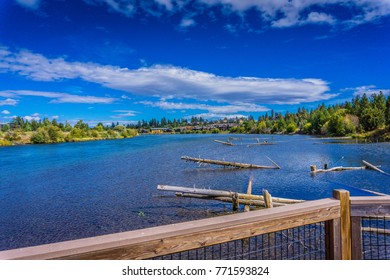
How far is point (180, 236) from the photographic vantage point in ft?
6.31

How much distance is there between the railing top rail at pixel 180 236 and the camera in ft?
5.56

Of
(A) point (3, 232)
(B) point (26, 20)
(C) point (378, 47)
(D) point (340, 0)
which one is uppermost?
(D) point (340, 0)

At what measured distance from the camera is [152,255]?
6.12 feet

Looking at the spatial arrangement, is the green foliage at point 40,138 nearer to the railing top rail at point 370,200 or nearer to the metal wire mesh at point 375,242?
the metal wire mesh at point 375,242

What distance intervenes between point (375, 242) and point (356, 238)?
25.2 feet

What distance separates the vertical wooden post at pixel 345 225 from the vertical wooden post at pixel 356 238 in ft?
0.10

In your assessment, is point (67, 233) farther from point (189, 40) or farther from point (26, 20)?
point (189, 40)

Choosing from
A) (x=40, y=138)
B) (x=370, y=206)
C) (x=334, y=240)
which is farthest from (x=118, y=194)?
(x=40, y=138)

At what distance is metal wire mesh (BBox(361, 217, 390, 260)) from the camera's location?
3.47 metres

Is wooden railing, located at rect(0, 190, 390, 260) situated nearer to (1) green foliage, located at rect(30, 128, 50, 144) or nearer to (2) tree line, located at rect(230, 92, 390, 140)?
(2) tree line, located at rect(230, 92, 390, 140)

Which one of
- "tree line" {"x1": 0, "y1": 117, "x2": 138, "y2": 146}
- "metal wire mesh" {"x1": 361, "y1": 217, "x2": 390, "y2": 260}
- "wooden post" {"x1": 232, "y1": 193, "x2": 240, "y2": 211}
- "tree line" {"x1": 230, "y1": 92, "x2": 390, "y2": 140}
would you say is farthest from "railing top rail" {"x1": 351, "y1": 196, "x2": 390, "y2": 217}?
"tree line" {"x1": 0, "y1": 117, "x2": 138, "y2": 146}

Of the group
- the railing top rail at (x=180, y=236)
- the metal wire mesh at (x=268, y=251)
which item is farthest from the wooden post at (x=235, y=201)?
the railing top rail at (x=180, y=236)
